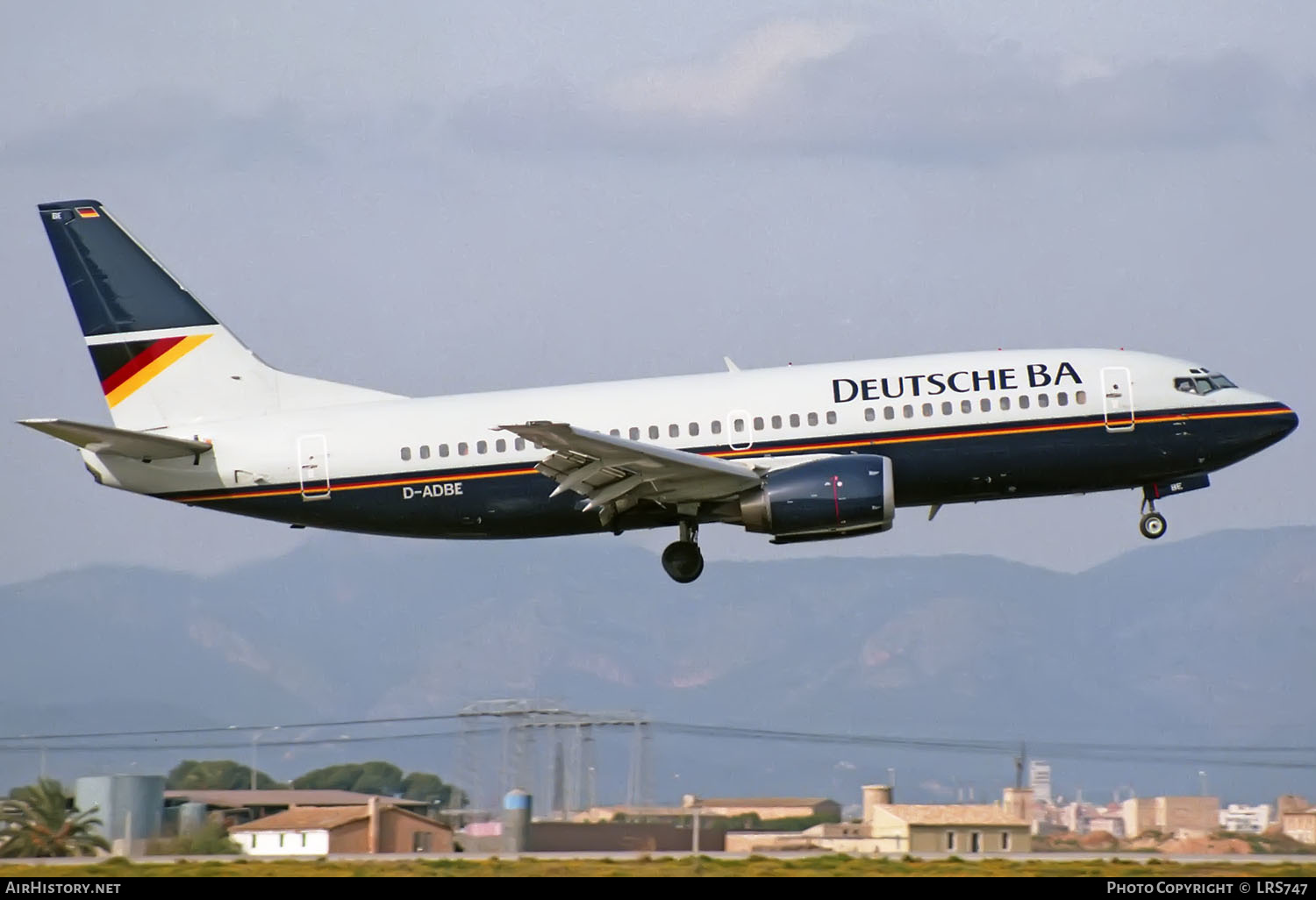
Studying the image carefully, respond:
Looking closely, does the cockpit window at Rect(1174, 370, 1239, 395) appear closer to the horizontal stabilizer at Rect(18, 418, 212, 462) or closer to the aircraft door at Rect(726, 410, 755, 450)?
the aircraft door at Rect(726, 410, 755, 450)

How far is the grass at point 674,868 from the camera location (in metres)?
26.7

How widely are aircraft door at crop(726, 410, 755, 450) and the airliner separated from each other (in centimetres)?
4

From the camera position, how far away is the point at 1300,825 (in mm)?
33531

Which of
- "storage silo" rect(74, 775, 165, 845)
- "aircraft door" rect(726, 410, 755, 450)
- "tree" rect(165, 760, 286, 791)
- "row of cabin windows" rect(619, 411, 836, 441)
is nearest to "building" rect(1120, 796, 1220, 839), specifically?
"row of cabin windows" rect(619, 411, 836, 441)

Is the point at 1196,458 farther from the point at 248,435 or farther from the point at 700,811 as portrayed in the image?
the point at 248,435

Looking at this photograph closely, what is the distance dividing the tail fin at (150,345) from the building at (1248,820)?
2049cm

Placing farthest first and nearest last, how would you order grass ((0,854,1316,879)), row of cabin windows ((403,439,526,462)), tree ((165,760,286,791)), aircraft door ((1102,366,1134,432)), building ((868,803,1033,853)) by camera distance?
tree ((165,760,286,791)), row of cabin windows ((403,439,526,462)), aircraft door ((1102,366,1134,432)), building ((868,803,1033,853)), grass ((0,854,1316,879))

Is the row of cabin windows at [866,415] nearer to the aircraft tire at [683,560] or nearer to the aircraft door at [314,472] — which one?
the aircraft tire at [683,560]

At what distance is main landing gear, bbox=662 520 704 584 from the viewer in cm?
3872

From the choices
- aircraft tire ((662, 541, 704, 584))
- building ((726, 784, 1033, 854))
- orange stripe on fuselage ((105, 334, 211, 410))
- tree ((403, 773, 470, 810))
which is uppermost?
orange stripe on fuselage ((105, 334, 211, 410))

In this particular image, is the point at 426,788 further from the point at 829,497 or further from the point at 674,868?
the point at 674,868

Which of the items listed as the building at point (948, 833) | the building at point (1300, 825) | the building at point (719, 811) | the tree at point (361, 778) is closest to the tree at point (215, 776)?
the tree at point (361, 778)

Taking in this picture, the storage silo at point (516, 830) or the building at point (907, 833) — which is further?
the building at point (907, 833)

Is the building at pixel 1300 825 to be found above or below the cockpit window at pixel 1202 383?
below
